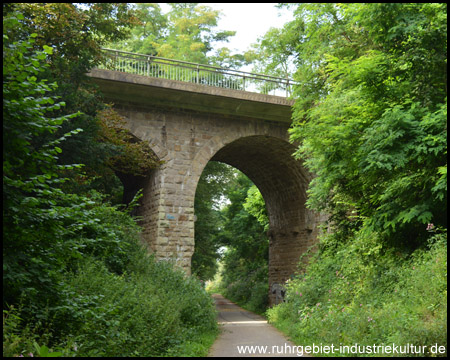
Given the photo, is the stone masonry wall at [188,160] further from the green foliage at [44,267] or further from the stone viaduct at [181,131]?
the green foliage at [44,267]

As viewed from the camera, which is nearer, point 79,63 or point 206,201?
point 79,63

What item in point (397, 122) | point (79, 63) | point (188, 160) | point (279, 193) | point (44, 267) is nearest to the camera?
point (44, 267)

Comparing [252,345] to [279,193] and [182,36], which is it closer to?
[279,193]

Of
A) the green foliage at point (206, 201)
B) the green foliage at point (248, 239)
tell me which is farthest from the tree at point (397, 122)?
the green foliage at point (206, 201)

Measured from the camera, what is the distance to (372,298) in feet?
26.9

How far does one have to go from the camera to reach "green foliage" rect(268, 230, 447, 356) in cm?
623

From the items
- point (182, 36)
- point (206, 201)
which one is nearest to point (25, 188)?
point (206, 201)

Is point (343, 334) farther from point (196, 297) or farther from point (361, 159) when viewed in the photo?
point (196, 297)

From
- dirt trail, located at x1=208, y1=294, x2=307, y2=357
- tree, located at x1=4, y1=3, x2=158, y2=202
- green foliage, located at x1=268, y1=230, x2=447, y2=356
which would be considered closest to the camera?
green foliage, located at x1=268, y1=230, x2=447, y2=356

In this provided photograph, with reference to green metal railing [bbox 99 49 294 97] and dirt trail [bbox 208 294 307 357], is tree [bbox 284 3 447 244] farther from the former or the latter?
green metal railing [bbox 99 49 294 97]

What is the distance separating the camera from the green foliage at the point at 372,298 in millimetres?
6234

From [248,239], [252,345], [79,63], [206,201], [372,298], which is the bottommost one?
[252,345]

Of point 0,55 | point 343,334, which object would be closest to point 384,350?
point 343,334

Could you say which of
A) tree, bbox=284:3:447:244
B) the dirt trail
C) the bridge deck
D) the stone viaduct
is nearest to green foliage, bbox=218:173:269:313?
the stone viaduct
